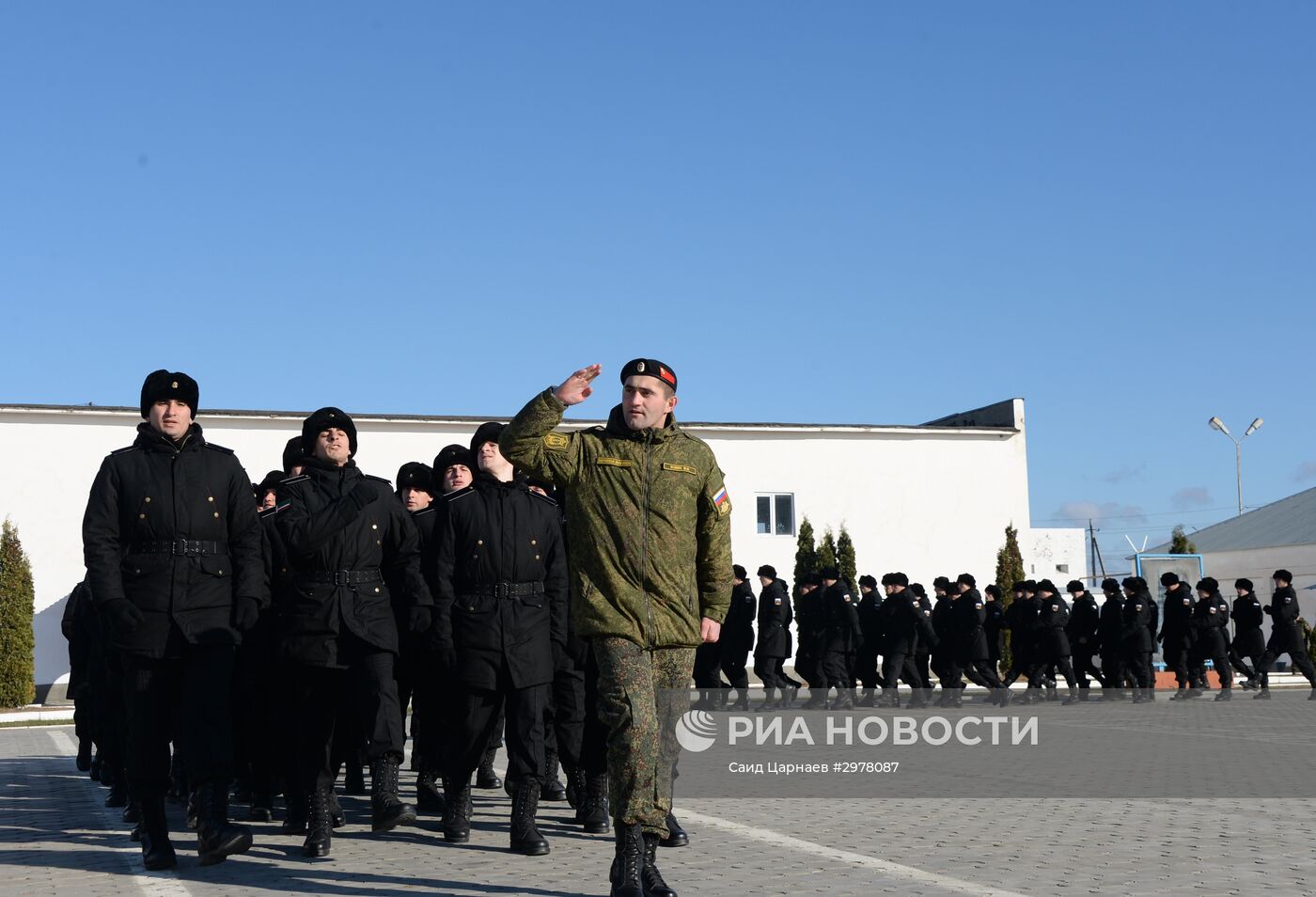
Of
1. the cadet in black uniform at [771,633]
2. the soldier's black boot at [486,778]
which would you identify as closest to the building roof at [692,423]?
the cadet in black uniform at [771,633]

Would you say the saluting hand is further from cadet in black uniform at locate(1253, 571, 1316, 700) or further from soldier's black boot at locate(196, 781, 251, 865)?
cadet in black uniform at locate(1253, 571, 1316, 700)

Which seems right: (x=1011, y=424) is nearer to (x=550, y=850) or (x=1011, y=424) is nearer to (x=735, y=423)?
(x=735, y=423)

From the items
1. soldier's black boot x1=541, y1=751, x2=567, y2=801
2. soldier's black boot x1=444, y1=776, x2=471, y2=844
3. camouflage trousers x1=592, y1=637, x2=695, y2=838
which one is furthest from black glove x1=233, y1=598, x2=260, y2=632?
soldier's black boot x1=541, y1=751, x2=567, y2=801

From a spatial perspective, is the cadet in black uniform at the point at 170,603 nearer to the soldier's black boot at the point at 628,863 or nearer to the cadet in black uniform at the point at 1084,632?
the soldier's black boot at the point at 628,863

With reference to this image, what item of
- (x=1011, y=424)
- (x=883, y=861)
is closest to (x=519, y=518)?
(x=883, y=861)

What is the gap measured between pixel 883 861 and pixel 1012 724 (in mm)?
10993

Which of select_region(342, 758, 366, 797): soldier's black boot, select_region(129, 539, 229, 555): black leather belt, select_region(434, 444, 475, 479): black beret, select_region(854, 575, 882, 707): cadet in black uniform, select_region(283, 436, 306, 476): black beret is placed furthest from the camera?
select_region(854, 575, 882, 707): cadet in black uniform

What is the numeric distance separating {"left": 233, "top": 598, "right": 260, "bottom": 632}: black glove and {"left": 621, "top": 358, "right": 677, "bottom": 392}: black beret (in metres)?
2.24

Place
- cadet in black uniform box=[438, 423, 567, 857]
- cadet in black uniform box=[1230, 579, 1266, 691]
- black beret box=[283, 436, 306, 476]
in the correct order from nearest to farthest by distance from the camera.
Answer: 1. cadet in black uniform box=[438, 423, 567, 857]
2. black beret box=[283, 436, 306, 476]
3. cadet in black uniform box=[1230, 579, 1266, 691]

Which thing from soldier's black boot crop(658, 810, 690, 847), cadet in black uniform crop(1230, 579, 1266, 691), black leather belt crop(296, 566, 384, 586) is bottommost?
soldier's black boot crop(658, 810, 690, 847)

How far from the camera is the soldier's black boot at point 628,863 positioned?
5.65 m

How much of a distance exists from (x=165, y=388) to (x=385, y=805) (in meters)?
2.42

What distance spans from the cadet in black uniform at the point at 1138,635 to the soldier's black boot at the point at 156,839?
17490 millimetres

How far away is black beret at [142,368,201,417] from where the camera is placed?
730 centimetres
